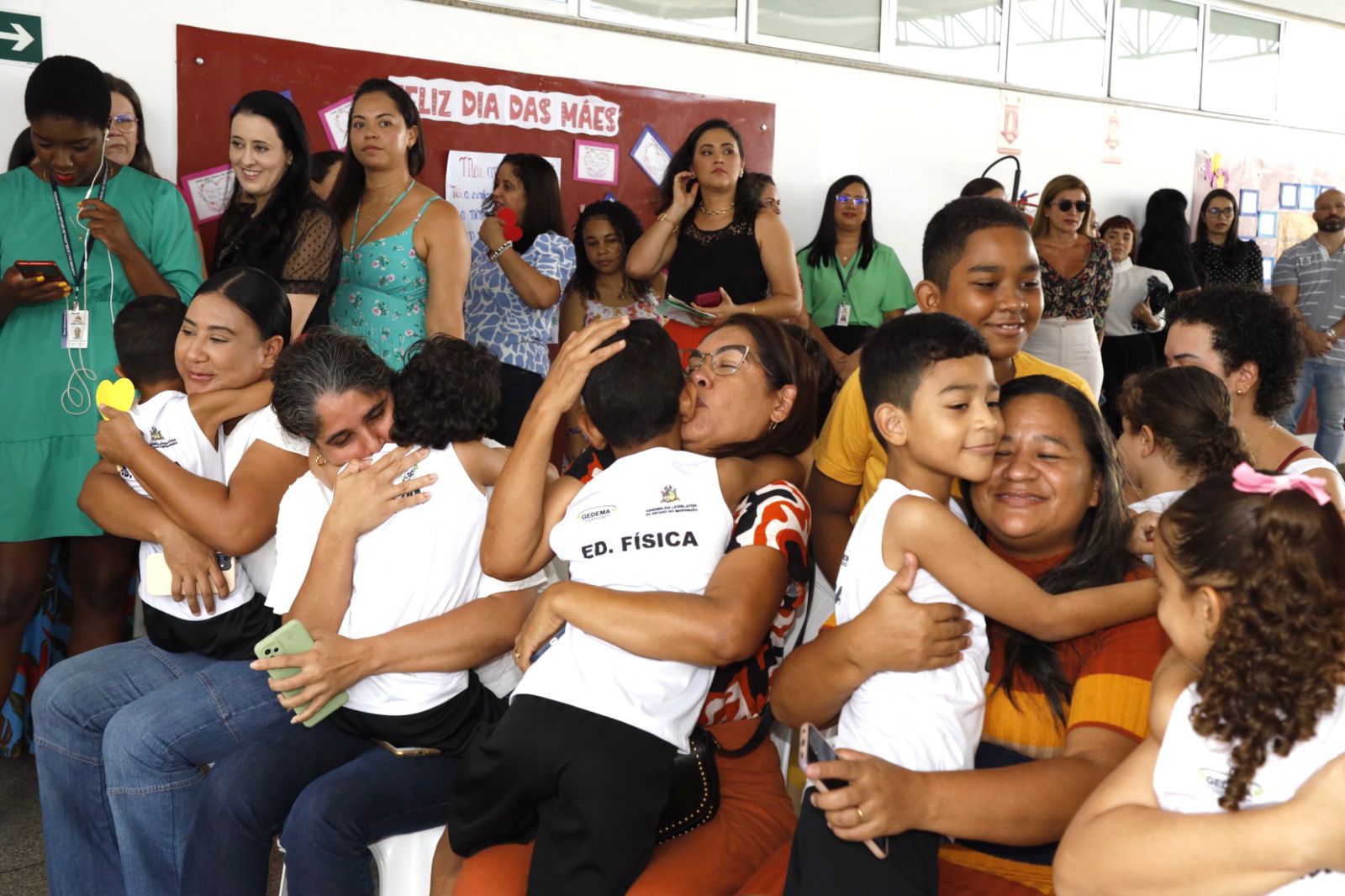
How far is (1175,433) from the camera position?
1.92 m

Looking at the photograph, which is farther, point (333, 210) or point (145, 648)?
point (333, 210)

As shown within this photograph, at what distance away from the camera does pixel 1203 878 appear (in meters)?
1.13

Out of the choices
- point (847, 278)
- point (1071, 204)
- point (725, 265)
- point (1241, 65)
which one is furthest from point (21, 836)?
point (1241, 65)

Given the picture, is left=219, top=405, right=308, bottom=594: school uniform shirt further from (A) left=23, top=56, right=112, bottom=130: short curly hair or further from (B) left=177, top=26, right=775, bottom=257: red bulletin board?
(B) left=177, top=26, right=775, bottom=257: red bulletin board

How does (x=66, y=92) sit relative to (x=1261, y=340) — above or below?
above

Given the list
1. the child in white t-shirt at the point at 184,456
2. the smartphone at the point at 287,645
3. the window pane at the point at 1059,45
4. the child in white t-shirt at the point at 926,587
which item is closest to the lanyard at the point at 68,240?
the child in white t-shirt at the point at 184,456

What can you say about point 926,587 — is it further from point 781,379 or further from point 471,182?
point 471,182

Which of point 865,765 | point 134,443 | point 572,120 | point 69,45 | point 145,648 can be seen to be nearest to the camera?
point 865,765

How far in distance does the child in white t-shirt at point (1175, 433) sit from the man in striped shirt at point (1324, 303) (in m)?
4.58

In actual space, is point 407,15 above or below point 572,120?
above

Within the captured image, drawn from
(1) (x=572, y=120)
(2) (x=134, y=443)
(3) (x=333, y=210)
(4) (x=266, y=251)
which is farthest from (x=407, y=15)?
(2) (x=134, y=443)

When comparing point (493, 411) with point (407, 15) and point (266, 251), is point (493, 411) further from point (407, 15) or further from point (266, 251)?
point (407, 15)

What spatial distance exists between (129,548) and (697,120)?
3231 mm

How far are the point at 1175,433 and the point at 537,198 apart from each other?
3.08 meters
